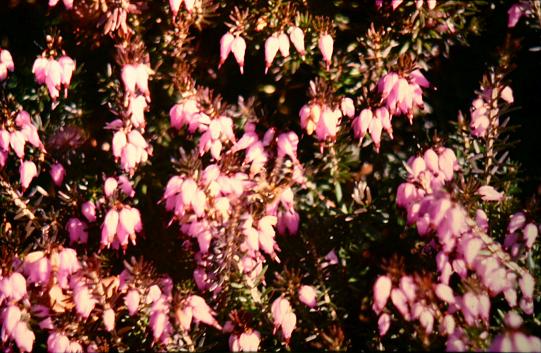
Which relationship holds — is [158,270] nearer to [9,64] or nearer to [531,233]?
[9,64]

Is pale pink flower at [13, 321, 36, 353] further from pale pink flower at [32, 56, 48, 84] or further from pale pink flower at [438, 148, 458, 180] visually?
pale pink flower at [438, 148, 458, 180]

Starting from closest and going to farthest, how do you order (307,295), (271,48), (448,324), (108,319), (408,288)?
(448,324) → (408,288) → (108,319) → (307,295) → (271,48)

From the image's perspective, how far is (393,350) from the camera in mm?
2846

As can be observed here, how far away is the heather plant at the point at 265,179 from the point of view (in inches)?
102

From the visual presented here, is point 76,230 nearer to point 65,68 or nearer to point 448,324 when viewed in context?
point 65,68

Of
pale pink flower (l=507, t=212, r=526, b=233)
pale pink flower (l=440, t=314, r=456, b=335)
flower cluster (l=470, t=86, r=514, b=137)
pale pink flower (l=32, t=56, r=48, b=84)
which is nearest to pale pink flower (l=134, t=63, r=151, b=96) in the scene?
Result: pale pink flower (l=32, t=56, r=48, b=84)

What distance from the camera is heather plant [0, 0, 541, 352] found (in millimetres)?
2598

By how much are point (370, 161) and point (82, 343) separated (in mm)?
2083

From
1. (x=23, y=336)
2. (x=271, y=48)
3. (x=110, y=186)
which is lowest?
(x=23, y=336)

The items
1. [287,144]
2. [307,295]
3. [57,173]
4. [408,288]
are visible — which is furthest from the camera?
[57,173]

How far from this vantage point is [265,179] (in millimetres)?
2941

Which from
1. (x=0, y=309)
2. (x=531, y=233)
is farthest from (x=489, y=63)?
(x=0, y=309)

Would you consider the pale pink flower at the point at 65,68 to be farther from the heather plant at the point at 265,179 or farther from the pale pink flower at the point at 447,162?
the pale pink flower at the point at 447,162

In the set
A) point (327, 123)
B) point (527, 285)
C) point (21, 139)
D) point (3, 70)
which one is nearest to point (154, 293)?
point (21, 139)
